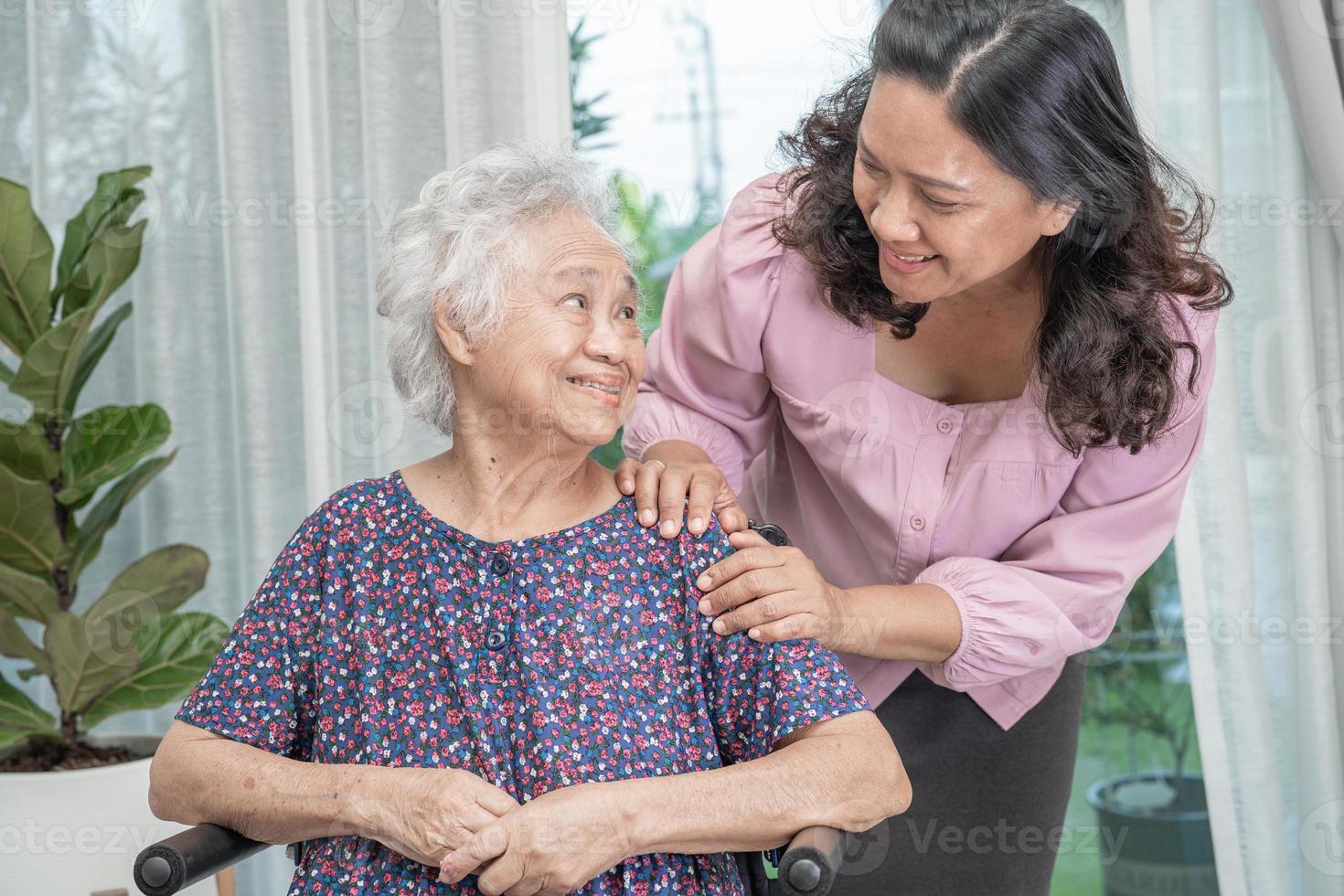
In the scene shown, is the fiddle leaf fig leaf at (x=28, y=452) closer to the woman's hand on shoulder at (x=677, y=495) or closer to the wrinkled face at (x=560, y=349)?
the wrinkled face at (x=560, y=349)

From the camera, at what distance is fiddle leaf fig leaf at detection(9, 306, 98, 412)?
6.86 feet

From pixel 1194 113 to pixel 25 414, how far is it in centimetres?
267

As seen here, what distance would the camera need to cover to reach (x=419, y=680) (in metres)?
1.51

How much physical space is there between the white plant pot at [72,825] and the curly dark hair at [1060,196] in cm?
149

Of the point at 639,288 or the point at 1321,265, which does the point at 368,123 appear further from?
the point at 1321,265

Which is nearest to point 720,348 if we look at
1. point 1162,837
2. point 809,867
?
point 809,867

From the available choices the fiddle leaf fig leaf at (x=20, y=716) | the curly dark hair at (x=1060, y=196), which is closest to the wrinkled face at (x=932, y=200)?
the curly dark hair at (x=1060, y=196)

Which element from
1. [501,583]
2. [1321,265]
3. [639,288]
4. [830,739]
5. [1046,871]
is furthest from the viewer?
[1321,265]

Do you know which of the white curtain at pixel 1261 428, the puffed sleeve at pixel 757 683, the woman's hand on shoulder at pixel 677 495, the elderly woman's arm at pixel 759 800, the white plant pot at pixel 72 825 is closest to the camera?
the elderly woman's arm at pixel 759 800

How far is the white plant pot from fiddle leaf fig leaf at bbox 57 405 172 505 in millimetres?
499

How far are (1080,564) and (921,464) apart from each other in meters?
0.26

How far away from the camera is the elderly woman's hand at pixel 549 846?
132 centimetres

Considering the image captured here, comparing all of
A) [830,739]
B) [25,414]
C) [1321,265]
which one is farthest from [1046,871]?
[25,414]

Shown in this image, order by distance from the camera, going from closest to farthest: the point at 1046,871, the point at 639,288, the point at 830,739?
the point at 830,739 < the point at 639,288 < the point at 1046,871
